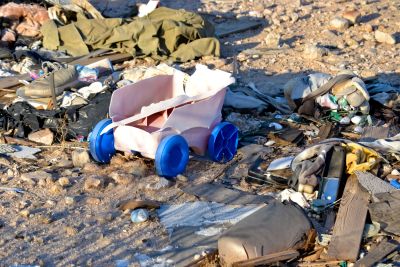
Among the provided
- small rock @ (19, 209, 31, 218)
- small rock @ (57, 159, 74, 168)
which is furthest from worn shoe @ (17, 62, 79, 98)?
small rock @ (19, 209, 31, 218)

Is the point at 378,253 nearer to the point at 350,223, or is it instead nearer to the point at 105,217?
the point at 350,223

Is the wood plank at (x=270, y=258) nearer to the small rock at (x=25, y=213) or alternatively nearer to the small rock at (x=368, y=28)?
the small rock at (x=25, y=213)

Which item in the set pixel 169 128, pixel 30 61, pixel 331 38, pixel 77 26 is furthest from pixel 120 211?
pixel 331 38

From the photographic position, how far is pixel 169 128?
593 cm

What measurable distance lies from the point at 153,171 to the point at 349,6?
8037 mm

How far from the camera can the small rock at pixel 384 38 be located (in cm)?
1114

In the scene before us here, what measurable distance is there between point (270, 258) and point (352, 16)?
328 inches

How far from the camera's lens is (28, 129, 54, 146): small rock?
6.87m

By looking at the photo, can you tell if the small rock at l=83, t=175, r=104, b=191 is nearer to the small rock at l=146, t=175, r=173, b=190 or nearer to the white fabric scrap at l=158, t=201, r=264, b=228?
the small rock at l=146, t=175, r=173, b=190

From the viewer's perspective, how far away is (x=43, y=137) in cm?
690

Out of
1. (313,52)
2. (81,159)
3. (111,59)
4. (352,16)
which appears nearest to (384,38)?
(352,16)

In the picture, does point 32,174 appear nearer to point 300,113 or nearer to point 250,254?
point 250,254

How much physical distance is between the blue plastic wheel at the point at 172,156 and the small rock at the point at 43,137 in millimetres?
1540

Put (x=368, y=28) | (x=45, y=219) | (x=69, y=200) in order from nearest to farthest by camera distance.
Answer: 1. (x=45, y=219)
2. (x=69, y=200)
3. (x=368, y=28)
